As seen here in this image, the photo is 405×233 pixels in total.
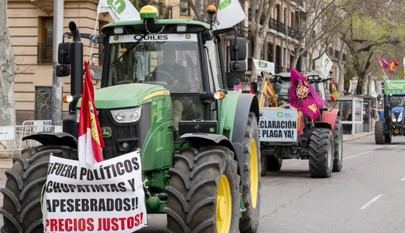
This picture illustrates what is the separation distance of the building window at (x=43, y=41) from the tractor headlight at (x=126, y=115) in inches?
1049

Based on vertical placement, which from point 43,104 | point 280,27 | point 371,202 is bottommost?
point 371,202

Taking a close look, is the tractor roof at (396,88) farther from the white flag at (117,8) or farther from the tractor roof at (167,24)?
the tractor roof at (167,24)

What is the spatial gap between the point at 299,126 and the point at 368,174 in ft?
8.34

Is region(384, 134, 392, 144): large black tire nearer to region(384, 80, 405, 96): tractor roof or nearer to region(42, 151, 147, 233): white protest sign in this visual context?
region(384, 80, 405, 96): tractor roof

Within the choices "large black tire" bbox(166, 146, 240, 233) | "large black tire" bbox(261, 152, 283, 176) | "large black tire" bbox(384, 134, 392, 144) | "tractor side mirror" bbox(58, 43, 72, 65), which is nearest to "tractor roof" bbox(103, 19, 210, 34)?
"tractor side mirror" bbox(58, 43, 72, 65)

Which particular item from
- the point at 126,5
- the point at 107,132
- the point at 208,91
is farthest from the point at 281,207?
the point at 126,5

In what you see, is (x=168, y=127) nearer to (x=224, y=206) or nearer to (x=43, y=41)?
(x=224, y=206)

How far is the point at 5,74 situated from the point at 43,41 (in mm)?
13888

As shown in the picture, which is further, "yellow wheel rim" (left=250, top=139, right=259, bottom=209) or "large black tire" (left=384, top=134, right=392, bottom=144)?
"large black tire" (left=384, top=134, right=392, bottom=144)

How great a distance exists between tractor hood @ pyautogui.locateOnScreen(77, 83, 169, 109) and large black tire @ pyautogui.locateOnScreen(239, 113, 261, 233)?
1765mm

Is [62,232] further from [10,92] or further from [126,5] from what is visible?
[10,92]

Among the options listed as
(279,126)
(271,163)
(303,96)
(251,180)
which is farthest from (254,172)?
(271,163)

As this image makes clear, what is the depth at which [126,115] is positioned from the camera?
7.02m

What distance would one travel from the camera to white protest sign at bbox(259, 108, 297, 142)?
16656mm
